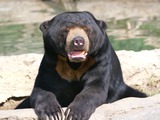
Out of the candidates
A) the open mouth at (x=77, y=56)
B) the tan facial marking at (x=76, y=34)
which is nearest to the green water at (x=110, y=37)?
the tan facial marking at (x=76, y=34)

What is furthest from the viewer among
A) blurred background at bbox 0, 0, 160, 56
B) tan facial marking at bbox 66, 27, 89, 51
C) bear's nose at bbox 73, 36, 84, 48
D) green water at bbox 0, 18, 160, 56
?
blurred background at bbox 0, 0, 160, 56

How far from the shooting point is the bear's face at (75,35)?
5.05 meters

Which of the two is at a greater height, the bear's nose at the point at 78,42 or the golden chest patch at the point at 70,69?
the bear's nose at the point at 78,42

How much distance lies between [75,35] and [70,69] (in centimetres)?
48

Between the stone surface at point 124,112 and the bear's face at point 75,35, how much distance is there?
1.88 ft

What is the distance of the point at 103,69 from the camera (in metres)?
5.49

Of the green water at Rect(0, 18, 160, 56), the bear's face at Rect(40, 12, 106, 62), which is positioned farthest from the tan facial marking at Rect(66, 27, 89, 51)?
the green water at Rect(0, 18, 160, 56)

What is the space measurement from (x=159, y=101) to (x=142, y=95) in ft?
4.18

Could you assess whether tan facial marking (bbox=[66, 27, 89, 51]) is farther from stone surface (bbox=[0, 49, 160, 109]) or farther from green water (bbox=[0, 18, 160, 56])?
green water (bbox=[0, 18, 160, 56])

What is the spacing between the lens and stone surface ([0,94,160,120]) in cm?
442

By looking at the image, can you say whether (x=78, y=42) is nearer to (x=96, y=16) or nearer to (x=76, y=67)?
(x=76, y=67)

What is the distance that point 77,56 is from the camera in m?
5.05

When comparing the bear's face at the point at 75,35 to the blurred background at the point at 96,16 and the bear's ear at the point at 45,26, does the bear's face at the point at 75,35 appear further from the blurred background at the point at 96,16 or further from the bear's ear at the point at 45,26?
the blurred background at the point at 96,16

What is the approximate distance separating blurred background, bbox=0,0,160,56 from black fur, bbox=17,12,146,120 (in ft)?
15.8
